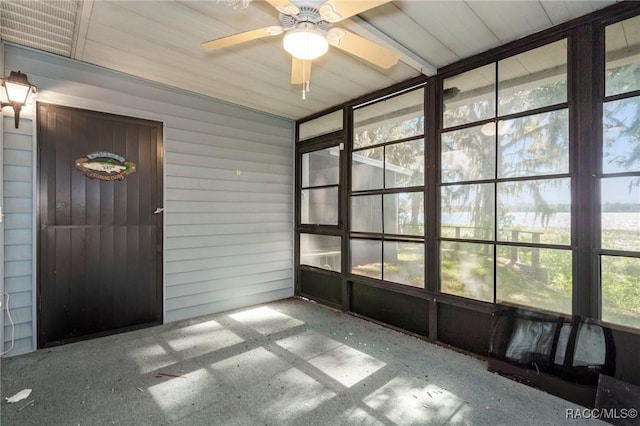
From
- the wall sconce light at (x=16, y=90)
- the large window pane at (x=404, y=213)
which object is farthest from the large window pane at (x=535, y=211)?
the wall sconce light at (x=16, y=90)

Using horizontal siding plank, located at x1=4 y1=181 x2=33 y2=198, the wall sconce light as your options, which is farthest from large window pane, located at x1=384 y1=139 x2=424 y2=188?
horizontal siding plank, located at x1=4 y1=181 x2=33 y2=198

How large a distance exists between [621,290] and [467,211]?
1.16 m

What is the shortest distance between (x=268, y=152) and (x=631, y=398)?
4.20m

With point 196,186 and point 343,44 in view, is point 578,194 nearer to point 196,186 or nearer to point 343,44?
point 343,44

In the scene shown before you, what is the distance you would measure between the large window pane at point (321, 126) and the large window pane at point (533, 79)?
6.44ft

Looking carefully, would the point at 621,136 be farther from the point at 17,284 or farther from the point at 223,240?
the point at 17,284

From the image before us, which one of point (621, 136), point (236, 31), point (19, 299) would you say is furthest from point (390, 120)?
point (19, 299)

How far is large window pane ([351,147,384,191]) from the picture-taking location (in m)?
3.56

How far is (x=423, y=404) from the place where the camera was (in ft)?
6.63

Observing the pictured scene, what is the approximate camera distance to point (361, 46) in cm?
182

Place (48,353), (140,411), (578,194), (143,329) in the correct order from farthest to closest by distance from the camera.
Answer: (143,329)
(48,353)
(578,194)
(140,411)

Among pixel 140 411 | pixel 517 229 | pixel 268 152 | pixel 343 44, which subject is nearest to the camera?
pixel 343 44

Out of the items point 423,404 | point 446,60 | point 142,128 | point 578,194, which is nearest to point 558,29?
point 446,60

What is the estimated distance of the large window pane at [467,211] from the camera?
267 centimetres
